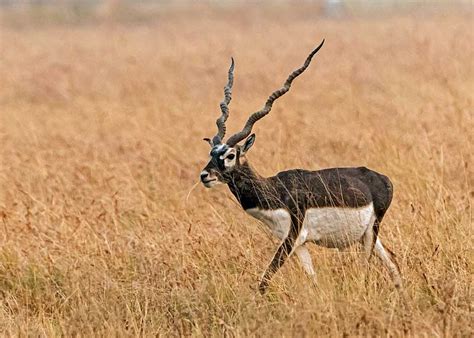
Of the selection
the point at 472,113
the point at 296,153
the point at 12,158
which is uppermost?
the point at 472,113

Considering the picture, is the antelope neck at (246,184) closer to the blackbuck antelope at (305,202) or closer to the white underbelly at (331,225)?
the blackbuck antelope at (305,202)

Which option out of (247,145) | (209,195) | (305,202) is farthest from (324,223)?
(209,195)

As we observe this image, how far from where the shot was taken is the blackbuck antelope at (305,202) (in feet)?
21.4

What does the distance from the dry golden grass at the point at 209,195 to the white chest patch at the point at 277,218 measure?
285mm

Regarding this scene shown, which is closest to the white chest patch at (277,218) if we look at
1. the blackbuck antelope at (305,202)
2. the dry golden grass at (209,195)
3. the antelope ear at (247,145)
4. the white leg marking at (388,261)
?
the blackbuck antelope at (305,202)

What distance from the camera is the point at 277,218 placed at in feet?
21.5

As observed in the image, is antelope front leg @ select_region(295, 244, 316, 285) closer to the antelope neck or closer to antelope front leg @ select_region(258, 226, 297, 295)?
antelope front leg @ select_region(258, 226, 297, 295)

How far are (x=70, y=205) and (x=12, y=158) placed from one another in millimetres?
2522

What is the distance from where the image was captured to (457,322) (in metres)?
5.75

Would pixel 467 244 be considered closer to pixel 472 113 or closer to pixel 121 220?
pixel 121 220

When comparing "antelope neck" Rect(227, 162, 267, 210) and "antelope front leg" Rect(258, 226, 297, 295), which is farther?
"antelope neck" Rect(227, 162, 267, 210)

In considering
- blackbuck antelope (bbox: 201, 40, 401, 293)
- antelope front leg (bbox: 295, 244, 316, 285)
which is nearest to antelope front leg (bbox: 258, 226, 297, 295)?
blackbuck antelope (bbox: 201, 40, 401, 293)

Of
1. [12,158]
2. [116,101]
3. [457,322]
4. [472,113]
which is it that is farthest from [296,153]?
[116,101]

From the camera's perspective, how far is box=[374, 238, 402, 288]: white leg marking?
654cm
